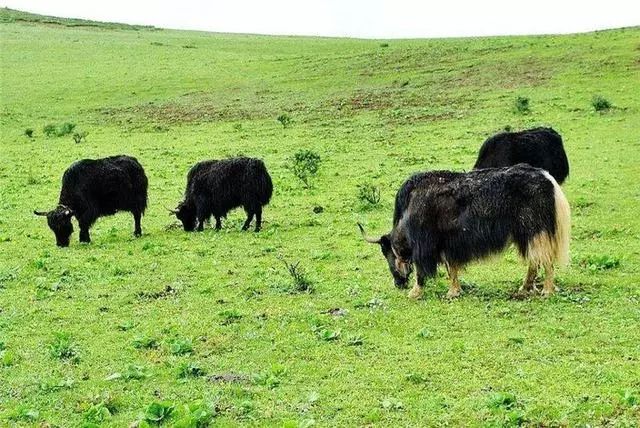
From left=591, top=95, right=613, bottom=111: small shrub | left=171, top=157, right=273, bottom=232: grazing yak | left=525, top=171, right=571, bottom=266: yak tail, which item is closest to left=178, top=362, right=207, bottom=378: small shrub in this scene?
left=525, top=171, right=571, bottom=266: yak tail

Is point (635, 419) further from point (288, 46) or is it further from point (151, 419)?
point (288, 46)

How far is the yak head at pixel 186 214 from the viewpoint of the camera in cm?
1794

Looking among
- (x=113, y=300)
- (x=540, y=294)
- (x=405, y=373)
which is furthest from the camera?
(x=113, y=300)

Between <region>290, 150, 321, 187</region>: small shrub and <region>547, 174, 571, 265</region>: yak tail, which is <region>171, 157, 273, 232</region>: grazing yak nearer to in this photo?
<region>290, 150, 321, 187</region>: small shrub

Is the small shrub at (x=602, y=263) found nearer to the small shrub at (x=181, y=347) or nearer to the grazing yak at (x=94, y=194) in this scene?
the small shrub at (x=181, y=347)

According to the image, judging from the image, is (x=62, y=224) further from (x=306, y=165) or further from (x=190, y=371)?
(x=190, y=371)


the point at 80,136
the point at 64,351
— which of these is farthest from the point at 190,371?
the point at 80,136

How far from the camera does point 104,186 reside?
685 inches

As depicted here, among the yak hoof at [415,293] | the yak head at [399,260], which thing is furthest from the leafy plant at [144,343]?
the yak head at [399,260]

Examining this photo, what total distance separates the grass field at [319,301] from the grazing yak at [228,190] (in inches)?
21.4

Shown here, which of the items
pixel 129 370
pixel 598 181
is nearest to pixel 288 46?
pixel 598 181

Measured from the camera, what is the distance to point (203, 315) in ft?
35.9

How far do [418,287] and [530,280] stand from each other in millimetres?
1545

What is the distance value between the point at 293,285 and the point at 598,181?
1082 centimetres
